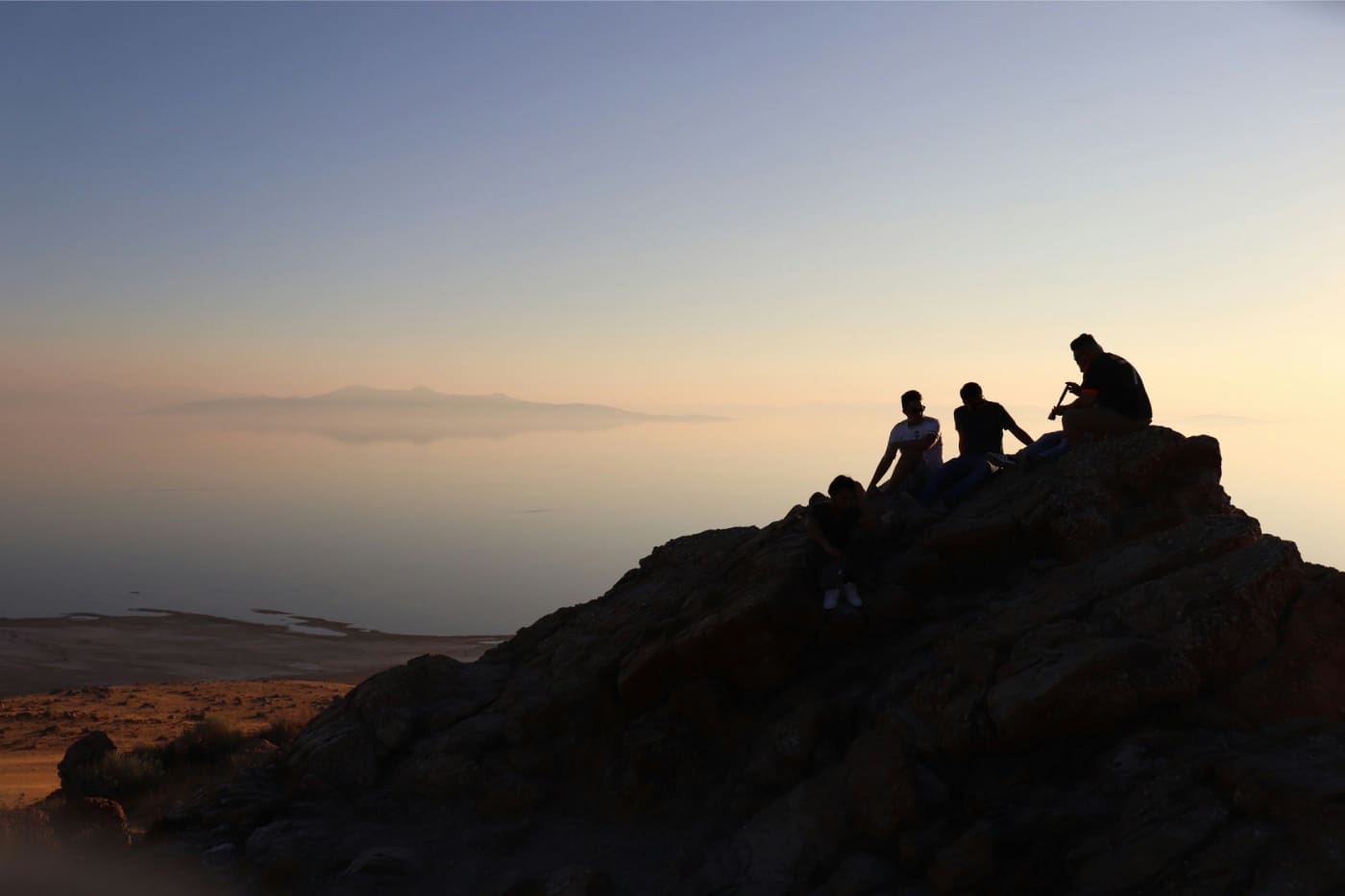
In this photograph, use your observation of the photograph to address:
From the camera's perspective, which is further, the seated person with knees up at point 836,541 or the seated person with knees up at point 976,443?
the seated person with knees up at point 976,443

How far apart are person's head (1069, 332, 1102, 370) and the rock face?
111 cm

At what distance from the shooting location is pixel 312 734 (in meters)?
13.7

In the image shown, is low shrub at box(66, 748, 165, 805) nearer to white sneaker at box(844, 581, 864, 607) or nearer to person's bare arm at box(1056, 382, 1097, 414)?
white sneaker at box(844, 581, 864, 607)

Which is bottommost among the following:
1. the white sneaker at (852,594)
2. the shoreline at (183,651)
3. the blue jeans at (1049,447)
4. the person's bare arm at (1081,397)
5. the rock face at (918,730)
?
the shoreline at (183,651)

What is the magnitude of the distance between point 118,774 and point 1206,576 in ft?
53.6

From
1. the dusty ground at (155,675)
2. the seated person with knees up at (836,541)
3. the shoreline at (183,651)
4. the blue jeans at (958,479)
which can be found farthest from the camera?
the shoreline at (183,651)

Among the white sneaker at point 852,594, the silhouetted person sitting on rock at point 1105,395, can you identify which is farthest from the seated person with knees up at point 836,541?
the silhouetted person sitting on rock at point 1105,395

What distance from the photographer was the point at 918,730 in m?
9.75

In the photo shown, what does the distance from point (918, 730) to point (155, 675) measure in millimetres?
49691

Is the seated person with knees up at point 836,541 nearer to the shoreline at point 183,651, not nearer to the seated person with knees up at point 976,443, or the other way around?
the seated person with knees up at point 976,443

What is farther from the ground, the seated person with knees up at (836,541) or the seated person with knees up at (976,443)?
the seated person with knees up at (976,443)

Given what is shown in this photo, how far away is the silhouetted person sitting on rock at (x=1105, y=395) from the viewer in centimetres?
→ 1211

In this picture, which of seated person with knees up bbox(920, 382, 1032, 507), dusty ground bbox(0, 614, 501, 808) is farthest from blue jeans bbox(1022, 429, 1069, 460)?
dusty ground bbox(0, 614, 501, 808)

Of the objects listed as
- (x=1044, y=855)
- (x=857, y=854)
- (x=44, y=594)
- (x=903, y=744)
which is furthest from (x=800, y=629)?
(x=44, y=594)
